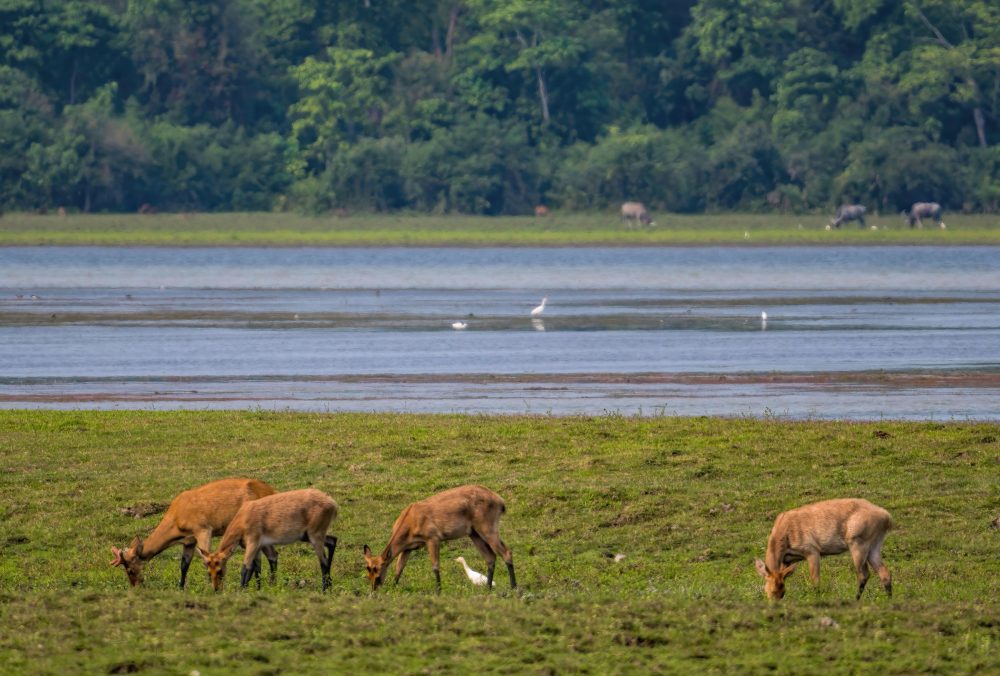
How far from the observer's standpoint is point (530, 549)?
14.1 m

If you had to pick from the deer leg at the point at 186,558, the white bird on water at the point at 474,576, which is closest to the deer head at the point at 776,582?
the white bird on water at the point at 474,576

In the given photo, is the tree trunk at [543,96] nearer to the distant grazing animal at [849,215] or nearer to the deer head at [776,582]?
the distant grazing animal at [849,215]

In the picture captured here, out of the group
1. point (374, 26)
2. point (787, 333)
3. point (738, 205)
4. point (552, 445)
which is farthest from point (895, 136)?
point (552, 445)

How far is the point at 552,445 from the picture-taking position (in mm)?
17750

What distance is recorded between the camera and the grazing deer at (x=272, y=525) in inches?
484

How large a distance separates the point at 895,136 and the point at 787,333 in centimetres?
4880

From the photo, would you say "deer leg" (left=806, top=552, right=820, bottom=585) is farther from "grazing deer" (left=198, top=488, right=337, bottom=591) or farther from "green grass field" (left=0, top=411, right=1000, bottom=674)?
"grazing deer" (left=198, top=488, right=337, bottom=591)

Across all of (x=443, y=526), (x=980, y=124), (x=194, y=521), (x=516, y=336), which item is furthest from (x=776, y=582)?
(x=980, y=124)

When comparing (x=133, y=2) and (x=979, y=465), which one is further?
(x=133, y=2)

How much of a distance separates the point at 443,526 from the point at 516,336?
24.6 metres

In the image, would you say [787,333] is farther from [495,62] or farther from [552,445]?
[495,62]

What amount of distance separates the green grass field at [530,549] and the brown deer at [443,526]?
0.29m

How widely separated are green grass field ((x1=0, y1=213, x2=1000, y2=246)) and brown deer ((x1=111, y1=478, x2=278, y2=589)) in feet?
216

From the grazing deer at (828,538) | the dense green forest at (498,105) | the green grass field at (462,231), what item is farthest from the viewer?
the dense green forest at (498,105)
